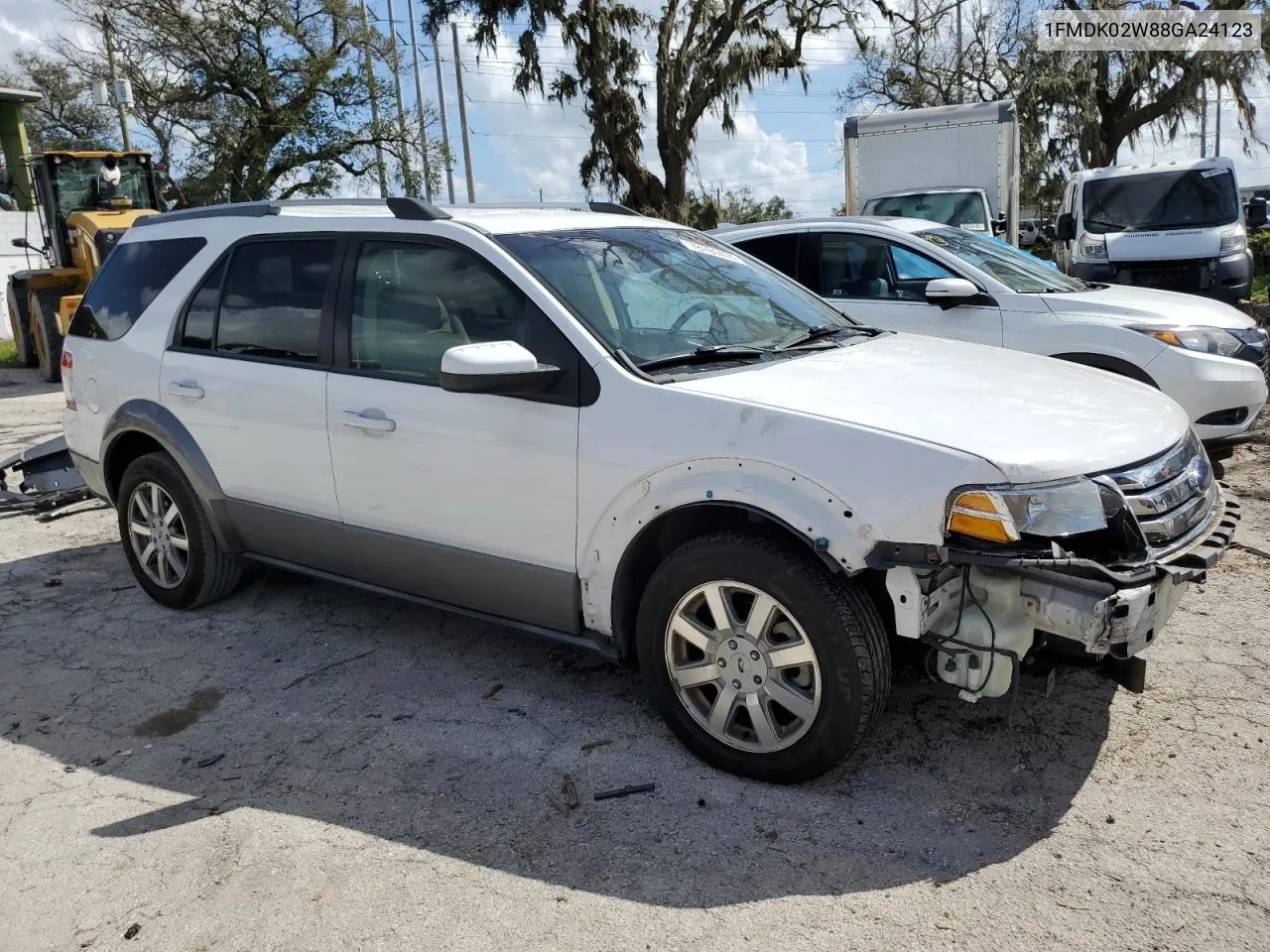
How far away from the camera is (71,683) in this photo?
4.45 m

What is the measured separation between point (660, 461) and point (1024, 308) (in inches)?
166

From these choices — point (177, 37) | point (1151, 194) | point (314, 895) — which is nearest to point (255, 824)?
point (314, 895)

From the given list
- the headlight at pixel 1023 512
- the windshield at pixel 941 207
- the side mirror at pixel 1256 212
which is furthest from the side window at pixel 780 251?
the side mirror at pixel 1256 212

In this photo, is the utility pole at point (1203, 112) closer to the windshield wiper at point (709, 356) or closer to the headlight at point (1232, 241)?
the headlight at point (1232, 241)

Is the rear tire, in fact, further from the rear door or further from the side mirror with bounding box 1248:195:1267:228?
the side mirror with bounding box 1248:195:1267:228

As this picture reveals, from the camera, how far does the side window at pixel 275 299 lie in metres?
4.28

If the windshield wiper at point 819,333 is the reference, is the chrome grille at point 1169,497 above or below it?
below

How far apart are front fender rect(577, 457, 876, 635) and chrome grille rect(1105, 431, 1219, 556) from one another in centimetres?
78

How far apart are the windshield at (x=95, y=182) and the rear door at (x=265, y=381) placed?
12.2 metres

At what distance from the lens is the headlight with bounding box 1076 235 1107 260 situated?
12.5 metres

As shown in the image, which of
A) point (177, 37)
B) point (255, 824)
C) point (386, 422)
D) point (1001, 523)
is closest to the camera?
point (1001, 523)

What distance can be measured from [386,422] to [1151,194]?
40.2ft

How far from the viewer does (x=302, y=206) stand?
4.70 m

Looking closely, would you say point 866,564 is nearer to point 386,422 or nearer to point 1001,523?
point 1001,523
